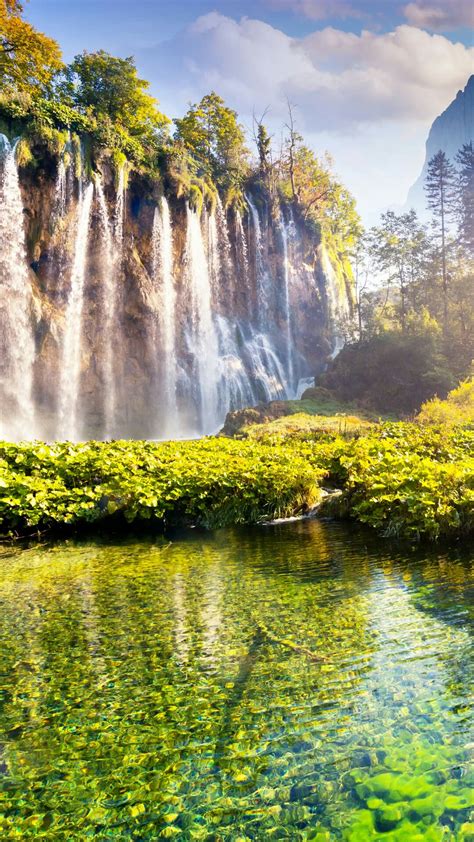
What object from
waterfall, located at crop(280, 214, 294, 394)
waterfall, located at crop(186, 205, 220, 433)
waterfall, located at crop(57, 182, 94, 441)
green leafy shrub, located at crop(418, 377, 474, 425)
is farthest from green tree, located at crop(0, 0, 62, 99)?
green leafy shrub, located at crop(418, 377, 474, 425)

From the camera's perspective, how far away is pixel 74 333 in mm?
28250

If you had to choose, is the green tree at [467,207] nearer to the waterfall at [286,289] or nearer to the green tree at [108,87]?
the waterfall at [286,289]

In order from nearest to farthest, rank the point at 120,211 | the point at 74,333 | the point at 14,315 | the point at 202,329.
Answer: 1. the point at 14,315
2. the point at 74,333
3. the point at 120,211
4. the point at 202,329

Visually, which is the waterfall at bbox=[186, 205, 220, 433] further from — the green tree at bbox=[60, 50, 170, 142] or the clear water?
the clear water

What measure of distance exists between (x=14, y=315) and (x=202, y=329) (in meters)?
11.8

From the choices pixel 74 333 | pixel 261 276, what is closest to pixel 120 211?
pixel 74 333

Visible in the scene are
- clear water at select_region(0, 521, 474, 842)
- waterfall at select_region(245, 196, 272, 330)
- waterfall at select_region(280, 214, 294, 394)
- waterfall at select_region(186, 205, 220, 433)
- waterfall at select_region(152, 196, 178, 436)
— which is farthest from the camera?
waterfall at select_region(280, 214, 294, 394)

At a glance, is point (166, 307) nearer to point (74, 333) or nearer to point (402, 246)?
point (74, 333)

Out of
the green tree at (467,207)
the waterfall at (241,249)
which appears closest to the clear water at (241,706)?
the waterfall at (241,249)

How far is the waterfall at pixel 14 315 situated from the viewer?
84.0 ft

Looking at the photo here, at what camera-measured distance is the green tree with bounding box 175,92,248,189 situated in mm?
41625

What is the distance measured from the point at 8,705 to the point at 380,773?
2.38m

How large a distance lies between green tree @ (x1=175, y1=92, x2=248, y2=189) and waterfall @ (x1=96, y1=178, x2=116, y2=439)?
1502 cm

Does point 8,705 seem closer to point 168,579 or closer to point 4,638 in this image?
point 4,638
